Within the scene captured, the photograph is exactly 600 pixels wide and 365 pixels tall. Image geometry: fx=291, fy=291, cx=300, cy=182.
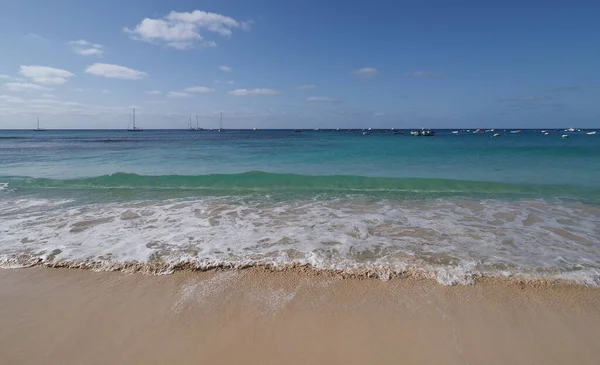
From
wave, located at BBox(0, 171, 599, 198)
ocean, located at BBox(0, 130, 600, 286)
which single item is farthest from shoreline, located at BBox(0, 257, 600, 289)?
wave, located at BBox(0, 171, 599, 198)

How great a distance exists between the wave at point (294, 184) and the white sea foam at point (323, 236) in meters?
2.63

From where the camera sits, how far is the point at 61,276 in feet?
14.6

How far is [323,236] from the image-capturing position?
601 cm

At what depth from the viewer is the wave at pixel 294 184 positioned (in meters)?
11.4

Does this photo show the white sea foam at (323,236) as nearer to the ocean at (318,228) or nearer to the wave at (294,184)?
the ocean at (318,228)

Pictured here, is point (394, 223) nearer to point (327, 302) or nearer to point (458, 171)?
point (327, 302)

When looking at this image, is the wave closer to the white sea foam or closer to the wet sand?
the white sea foam

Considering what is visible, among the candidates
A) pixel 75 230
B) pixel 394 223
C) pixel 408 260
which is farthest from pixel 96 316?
pixel 394 223

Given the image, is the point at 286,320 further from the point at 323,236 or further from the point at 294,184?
the point at 294,184

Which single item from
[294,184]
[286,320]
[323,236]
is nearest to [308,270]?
[286,320]

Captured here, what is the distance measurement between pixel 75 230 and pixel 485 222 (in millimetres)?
9452

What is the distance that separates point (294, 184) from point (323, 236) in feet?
22.6

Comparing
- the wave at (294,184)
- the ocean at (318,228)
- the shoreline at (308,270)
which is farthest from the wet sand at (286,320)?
the wave at (294,184)

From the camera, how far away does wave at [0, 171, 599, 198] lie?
1138 cm
